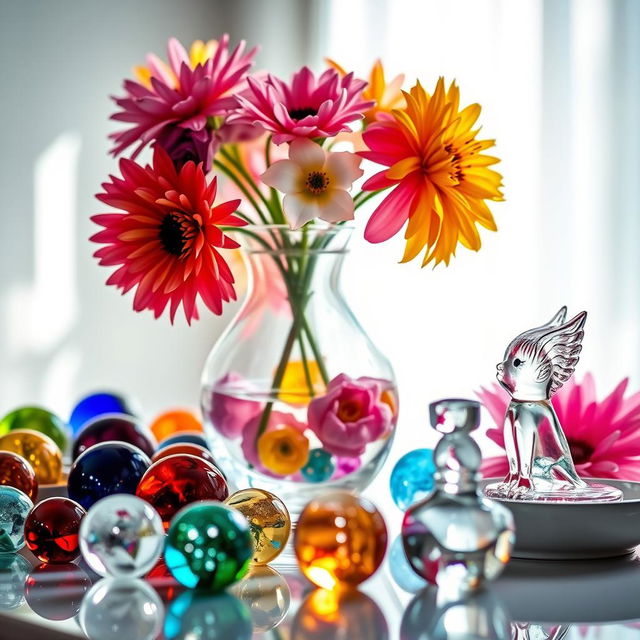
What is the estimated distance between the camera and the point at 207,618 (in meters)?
0.48

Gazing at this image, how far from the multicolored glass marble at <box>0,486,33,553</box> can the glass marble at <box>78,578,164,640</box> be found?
131mm

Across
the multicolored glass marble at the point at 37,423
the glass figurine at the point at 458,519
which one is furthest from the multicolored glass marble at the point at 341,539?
the multicolored glass marble at the point at 37,423

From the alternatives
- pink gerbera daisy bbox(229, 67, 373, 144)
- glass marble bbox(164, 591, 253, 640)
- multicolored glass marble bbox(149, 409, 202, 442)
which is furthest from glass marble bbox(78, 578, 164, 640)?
multicolored glass marble bbox(149, 409, 202, 442)

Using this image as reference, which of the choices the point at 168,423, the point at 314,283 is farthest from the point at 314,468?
the point at 168,423

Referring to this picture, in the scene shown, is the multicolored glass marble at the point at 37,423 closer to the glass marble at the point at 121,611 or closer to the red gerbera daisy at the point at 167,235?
the red gerbera daisy at the point at 167,235

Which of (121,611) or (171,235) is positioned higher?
(171,235)

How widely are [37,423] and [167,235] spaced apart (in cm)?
33

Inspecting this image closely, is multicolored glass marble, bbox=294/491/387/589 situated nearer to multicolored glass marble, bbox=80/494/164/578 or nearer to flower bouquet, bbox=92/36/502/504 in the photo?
multicolored glass marble, bbox=80/494/164/578

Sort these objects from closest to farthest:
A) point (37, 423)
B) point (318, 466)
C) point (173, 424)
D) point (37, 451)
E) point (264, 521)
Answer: point (264, 521) → point (318, 466) → point (37, 451) → point (37, 423) → point (173, 424)

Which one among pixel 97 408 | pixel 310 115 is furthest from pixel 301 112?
pixel 97 408

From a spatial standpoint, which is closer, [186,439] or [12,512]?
[12,512]

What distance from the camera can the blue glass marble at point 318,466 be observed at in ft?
2.35

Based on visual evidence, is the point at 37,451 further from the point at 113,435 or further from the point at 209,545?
the point at 209,545

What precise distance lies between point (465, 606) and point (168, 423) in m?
0.64
